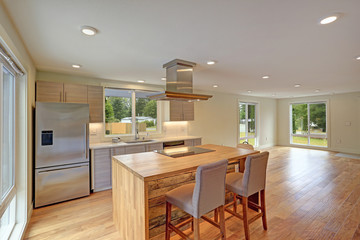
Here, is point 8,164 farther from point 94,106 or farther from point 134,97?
point 134,97

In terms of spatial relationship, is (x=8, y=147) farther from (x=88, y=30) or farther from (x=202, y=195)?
(x=202, y=195)

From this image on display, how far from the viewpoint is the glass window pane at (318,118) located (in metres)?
7.77

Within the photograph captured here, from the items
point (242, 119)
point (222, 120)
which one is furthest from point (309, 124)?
point (222, 120)

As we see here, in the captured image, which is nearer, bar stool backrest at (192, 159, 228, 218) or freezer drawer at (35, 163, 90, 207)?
bar stool backrest at (192, 159, 228, 218)

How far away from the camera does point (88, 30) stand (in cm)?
194

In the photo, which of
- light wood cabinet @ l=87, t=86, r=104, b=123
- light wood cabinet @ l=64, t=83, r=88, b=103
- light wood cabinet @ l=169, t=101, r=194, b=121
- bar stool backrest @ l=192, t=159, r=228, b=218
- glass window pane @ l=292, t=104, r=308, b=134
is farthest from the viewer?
glass window pane @ l=292, t=104, r=308, b=134

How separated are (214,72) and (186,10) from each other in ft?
7.54

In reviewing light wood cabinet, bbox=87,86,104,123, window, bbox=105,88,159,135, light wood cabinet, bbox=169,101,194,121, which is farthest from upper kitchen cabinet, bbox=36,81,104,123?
light wood cabinet, bbox=169,101,194,121

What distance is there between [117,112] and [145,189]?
3.27 meters

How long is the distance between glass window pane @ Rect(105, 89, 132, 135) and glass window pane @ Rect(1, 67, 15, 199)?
2137mm

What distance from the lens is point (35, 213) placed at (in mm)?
2859

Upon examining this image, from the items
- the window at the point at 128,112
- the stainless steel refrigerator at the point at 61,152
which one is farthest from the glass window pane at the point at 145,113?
the stainless steel refrigerator at the point at 61,152

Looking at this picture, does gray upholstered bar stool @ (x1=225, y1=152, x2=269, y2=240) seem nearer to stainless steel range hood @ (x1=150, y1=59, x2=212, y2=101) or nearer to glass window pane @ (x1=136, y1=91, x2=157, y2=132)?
stainless steel range hood @ (x1=150, y1=59, x2=212, y2=101)

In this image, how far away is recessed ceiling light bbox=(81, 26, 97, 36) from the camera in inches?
75.0
